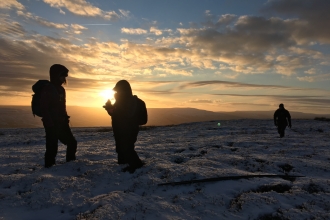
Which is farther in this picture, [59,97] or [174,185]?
[59,97]

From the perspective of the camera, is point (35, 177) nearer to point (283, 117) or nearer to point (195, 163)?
point (195, 163)

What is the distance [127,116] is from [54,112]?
2420mm

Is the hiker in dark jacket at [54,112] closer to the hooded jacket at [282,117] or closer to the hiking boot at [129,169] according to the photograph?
the hiking boot at [129,169]

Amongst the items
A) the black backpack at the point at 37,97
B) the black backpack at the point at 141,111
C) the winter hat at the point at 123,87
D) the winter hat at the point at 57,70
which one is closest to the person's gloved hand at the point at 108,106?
the winter hat at the point at 123,87

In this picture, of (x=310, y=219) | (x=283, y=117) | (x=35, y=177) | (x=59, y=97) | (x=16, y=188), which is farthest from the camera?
(x=283, y=117)

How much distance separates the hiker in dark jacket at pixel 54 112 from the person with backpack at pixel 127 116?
1.54m

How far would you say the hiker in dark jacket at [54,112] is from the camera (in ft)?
24.3

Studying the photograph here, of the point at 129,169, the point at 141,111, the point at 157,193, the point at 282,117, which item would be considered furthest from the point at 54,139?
the point at 282,117

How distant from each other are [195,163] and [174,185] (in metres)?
2.49

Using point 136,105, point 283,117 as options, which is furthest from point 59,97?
point 283,117

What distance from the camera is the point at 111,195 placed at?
566 centimetres

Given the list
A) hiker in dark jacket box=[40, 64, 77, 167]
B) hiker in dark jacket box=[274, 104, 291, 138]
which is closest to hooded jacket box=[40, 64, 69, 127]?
hiker in dark jacket box=[40, 64, 77, 167]

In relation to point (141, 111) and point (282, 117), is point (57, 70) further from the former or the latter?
point (282, 117)

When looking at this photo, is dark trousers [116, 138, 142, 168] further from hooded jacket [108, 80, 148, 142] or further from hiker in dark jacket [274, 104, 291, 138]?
hiker in dark jacket [274, 104, 291, 138]
